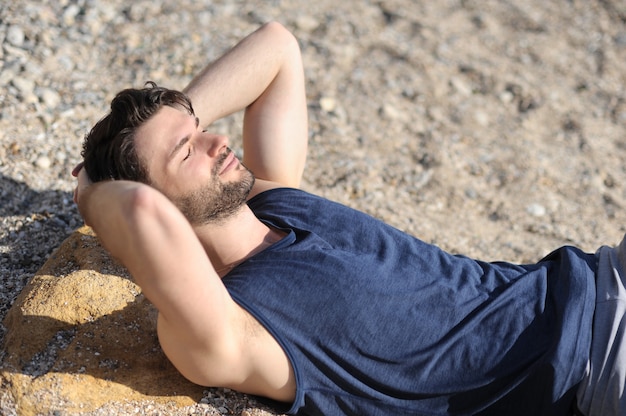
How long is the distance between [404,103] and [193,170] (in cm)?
262

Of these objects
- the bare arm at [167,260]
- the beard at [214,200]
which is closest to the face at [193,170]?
the beard at [214,200]

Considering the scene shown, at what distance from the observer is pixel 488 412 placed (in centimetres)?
257

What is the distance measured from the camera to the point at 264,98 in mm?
3420

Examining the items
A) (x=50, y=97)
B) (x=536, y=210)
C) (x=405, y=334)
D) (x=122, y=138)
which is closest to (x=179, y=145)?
(x=122, y=138)

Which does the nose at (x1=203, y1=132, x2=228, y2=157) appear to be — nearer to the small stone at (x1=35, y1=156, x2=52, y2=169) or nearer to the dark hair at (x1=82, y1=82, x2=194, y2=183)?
the dark hair at (x1=82, y1=82, x2=194, y2=183)

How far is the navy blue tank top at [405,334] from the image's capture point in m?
2.49

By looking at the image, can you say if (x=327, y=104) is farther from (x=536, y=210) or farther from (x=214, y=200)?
(x=214, y=200)

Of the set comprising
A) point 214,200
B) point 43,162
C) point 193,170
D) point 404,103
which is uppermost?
point 193,170

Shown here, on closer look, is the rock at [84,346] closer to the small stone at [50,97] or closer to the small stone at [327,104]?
the small stone at [50,97]

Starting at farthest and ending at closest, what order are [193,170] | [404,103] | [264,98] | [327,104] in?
[404,103] → [327,104] → [264,98] → [193,170]

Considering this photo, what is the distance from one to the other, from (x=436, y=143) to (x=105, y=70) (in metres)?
2.04

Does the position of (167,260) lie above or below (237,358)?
above

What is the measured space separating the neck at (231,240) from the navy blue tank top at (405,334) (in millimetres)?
60

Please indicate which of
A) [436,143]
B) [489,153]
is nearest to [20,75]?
[436,143]
